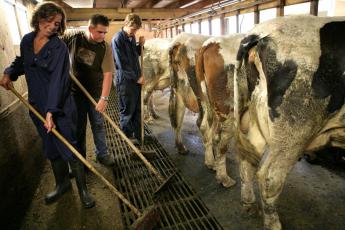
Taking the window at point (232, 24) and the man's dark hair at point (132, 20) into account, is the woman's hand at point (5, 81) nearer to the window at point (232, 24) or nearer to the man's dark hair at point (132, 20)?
the man's dark hair at point (132, 20)

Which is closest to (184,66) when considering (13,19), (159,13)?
(13,19)

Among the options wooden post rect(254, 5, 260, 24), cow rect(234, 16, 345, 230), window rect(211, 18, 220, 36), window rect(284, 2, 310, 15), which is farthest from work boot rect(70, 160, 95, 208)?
window rect(211, 18, 220, 36)

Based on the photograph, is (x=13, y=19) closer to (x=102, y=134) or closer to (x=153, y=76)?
(x=102, y=134)

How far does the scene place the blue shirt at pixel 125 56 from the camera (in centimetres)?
404

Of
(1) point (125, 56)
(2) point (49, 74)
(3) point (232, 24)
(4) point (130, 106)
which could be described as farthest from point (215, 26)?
(2) point (49, 74)

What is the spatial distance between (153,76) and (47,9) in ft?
10.9

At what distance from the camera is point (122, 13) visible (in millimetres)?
8609

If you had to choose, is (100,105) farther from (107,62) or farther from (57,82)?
(57,82)

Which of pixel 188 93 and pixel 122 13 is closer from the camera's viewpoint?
pixel 188 93

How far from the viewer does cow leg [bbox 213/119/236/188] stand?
10.5ft

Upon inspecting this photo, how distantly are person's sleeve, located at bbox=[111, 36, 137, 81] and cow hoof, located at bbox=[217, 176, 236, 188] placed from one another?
2030 millimetres

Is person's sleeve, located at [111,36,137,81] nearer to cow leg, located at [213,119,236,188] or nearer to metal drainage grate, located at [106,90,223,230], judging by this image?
metal drainage grate, located at [106,90,223,230]

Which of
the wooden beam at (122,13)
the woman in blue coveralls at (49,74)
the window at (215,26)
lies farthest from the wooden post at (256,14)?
the wooden beam at (122,13)

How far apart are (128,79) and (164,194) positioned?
1.93 meters
